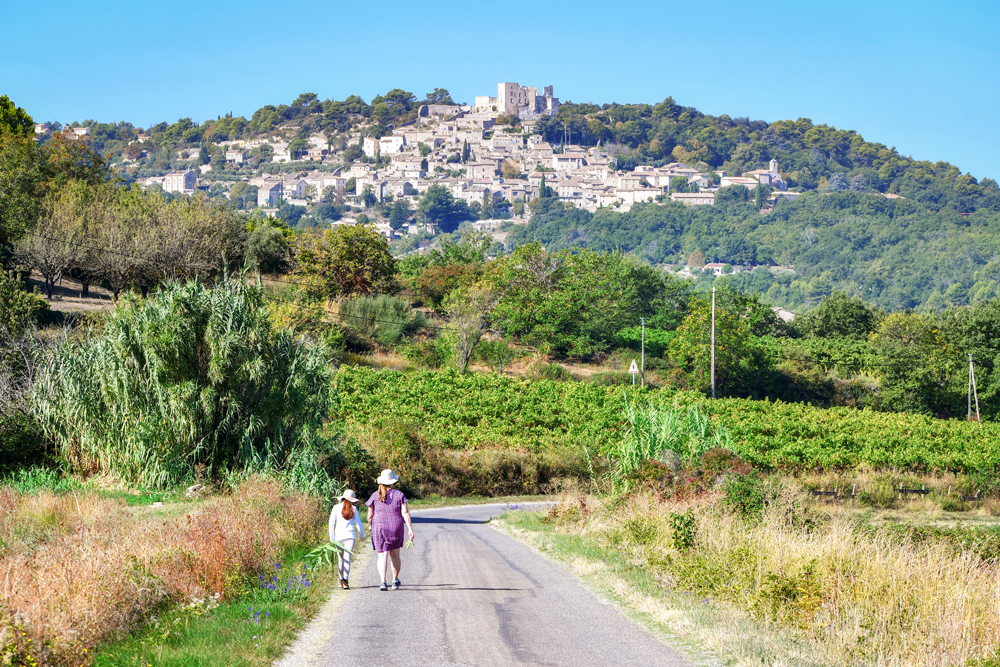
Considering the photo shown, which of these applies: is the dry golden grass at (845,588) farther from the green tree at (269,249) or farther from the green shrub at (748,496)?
the green tree at (269,249)

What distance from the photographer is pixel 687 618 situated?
413 inches

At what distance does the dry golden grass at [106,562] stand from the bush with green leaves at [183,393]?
7.44 metres

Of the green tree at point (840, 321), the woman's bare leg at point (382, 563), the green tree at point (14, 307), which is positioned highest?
the green tree at point (14, 307)

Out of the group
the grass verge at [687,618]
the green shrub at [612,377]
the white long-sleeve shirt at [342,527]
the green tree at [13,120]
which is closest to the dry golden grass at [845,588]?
the grass verge at [687,618]

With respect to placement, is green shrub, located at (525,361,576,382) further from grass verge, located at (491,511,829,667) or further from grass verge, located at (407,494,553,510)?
grass verge, located at (491,511,829,667)

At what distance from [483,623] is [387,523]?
242 cm

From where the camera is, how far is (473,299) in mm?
73062

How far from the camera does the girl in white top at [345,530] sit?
1238 cm

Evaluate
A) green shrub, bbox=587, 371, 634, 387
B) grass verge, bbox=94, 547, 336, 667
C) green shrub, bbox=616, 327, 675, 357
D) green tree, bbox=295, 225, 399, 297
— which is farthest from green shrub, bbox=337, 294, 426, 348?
grass verge, bbox=94, 547, 336, 667

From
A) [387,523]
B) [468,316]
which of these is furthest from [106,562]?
[468,316]

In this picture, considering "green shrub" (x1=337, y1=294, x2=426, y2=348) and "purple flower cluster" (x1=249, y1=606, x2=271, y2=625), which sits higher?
"green shrub" (x1=337, y1=294, x2=426, y2=348)

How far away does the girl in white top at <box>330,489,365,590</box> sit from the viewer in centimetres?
1238

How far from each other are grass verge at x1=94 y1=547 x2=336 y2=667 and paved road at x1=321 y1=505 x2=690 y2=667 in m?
0.53

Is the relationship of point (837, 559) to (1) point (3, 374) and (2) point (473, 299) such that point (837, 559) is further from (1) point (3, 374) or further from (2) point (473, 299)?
(2) point (473, 299)
